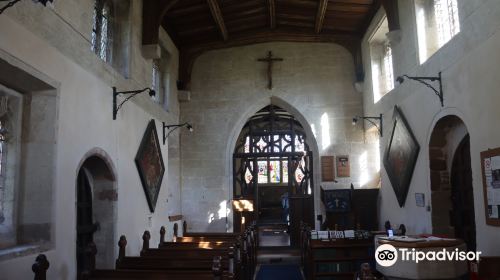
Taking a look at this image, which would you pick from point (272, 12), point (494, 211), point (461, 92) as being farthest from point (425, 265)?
point (272, 12)

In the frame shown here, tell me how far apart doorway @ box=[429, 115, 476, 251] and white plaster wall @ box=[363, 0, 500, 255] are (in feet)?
0.37

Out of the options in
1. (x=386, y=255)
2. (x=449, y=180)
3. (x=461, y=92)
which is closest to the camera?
(x=386, y=255)

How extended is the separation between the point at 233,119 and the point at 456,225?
5.83 meters

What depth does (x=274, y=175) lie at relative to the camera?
18.5 m

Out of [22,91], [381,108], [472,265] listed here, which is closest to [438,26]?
[381,108]

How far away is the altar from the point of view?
3850 mm

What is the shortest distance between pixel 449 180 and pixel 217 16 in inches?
217

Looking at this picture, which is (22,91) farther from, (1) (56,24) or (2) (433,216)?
(2) (433,216)

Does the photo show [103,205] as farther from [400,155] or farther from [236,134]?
[236,134]

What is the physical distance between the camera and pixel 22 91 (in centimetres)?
455

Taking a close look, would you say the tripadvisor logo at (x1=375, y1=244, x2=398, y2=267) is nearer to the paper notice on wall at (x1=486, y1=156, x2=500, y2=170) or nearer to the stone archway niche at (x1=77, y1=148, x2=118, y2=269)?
the paper notice on wall at (x1=486, y1=156, x2=500, y2=170)

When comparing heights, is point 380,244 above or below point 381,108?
below

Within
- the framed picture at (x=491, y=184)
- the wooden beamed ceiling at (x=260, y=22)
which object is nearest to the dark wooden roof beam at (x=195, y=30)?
the wooden beamed ceiling at (x=260, y=22)

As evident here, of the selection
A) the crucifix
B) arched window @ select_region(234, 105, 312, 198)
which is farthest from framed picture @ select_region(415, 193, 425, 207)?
arched window @ select_region(234, 105, 312, 198)
